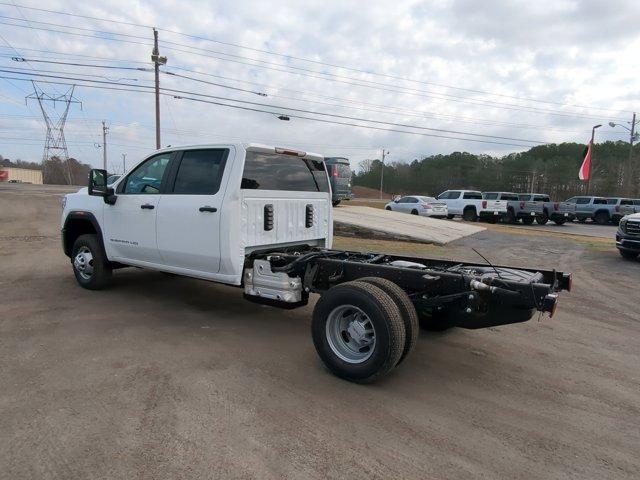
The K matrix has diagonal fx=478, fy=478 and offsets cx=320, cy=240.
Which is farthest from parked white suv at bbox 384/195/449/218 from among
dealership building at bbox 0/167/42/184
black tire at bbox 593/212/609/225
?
dealership building at bbox 0/167/42/184

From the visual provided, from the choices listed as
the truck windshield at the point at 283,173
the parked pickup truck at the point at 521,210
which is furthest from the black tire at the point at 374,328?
the parked pickup truck at the point at 521,210

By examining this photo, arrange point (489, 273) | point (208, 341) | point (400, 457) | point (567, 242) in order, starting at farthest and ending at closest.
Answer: point (567, 242)
point (208, 341)
point (489, 273)
point (400, 457)

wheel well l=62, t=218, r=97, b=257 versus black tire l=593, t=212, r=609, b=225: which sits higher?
wheel well l=62, t=218, r=97, b=257

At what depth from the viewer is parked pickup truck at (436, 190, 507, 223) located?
2764 centimetres

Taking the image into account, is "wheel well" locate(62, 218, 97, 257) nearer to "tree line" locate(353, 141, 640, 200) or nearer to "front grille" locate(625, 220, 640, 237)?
"front grille" locate(625, 220, 640, 237)

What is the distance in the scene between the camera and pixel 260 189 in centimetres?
534

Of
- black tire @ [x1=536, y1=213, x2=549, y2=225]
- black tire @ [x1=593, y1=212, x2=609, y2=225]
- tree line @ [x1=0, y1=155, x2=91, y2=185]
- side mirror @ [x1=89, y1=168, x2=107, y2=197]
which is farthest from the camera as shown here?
tree line @ [x1=0, y1=155, x2=91, y2=185]

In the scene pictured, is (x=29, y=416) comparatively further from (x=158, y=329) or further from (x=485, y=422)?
(x=485, y=422)

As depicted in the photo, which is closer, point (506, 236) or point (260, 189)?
point (260, 189)

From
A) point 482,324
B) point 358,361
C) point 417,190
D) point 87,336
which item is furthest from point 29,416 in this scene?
point 417,190

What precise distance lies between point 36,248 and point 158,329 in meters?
7.69

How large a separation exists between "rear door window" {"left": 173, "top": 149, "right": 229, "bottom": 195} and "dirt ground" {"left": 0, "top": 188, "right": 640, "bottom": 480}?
5.11 feet

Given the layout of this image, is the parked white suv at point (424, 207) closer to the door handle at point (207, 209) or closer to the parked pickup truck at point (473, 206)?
the parked pickup truck at point (473, 206)

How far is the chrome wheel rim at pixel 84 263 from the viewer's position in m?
6.92
